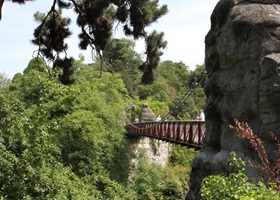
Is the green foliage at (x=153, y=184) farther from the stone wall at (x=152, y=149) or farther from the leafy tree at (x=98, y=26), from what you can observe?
the leafy tree at (x=98, y=26)

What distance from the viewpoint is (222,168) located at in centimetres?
713

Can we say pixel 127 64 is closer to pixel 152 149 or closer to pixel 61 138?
pixel 152 149

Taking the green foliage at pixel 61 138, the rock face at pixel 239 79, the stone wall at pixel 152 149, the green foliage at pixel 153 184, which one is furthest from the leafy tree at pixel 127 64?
the rock face at pixel 239 79

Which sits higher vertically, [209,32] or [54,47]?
[209,32]

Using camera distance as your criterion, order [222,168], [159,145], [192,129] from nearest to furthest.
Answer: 1. [222,168]
2. [192,129]
3. [159,145]

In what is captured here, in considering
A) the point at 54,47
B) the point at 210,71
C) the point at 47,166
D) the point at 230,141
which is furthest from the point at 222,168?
the point at 47,166

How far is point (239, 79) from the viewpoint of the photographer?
7062 mm

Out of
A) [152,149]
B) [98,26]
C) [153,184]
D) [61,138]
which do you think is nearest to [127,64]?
[152,149]

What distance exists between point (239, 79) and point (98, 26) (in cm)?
242

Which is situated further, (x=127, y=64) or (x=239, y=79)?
(x=127, y=64)

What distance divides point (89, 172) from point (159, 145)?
30.3 feet

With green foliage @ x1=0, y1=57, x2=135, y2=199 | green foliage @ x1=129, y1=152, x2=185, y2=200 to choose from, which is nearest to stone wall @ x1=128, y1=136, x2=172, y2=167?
green foliage @ x1=129, y1=152, x2=185, y2=200

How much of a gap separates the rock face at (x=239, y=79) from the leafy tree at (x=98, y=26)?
4.23ft

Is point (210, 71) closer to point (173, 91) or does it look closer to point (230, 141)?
point (230, 141)
